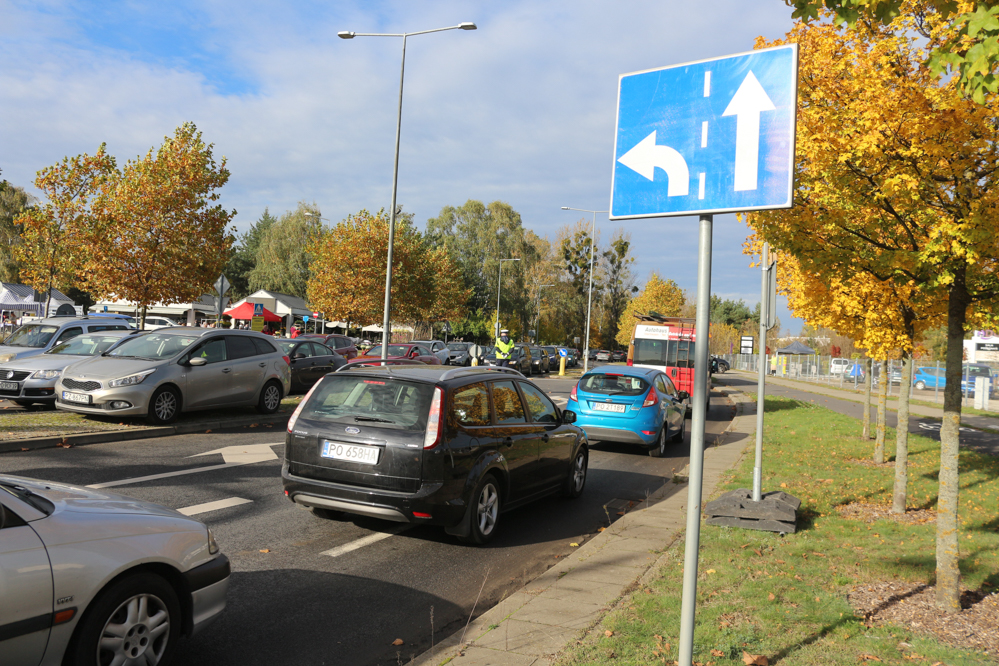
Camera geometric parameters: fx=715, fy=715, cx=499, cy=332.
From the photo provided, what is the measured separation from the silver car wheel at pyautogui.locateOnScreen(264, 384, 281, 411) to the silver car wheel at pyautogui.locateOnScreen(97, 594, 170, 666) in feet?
37.5

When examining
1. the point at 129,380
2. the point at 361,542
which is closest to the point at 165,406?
the point at 129,380

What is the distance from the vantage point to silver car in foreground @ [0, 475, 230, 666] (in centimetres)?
286

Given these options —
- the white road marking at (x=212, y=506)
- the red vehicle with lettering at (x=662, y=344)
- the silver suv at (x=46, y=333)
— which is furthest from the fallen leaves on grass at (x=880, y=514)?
the silver suv at (x=46, y=333)

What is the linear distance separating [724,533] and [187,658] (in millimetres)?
4830

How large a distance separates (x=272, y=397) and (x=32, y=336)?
6.24m

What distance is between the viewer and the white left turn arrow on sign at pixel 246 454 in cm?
977

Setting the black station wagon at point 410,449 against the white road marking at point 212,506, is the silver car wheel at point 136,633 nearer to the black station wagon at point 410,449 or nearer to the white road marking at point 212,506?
the black station wagon at point 410,449

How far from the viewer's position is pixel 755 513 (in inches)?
280

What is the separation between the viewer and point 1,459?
876 cm

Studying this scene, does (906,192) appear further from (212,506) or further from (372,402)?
(212,506)

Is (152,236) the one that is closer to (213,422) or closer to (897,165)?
(213,422)

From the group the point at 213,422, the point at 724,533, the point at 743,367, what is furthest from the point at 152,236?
the point at 743,367

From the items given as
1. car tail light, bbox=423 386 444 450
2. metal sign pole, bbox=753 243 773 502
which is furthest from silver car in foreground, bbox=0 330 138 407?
metal sign pole, bbox=753 243 773 502

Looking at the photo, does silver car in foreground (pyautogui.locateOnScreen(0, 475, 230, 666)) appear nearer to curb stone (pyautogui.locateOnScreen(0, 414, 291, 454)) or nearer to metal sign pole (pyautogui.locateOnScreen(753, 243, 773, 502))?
metal sign pole (pyautogui.locateOnScreen(753, 243, 773, 502))
